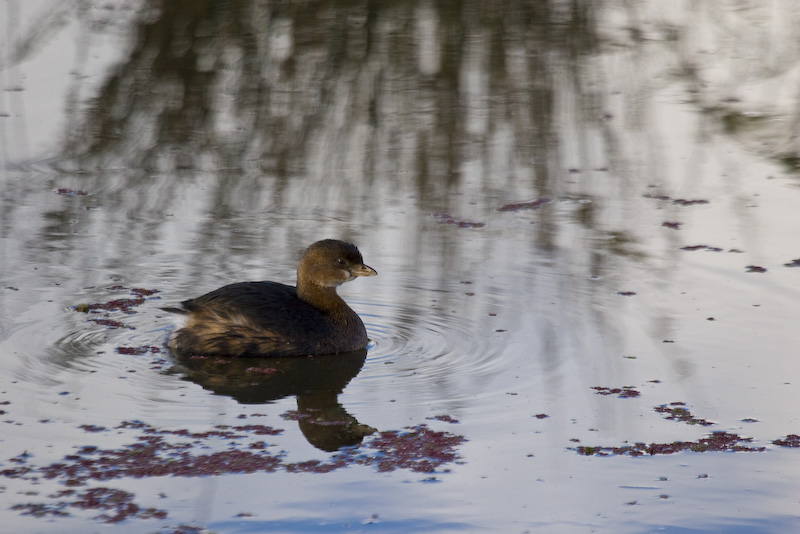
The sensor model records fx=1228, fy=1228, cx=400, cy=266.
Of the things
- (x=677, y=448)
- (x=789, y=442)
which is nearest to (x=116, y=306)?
(x=677, y=448)

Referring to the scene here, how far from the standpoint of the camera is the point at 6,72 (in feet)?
40.2

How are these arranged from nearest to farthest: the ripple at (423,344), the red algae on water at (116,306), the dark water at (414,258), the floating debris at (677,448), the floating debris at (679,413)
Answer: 1. the dark water at (414,258)
2. the floating debris at (677,448)
3. the floating debris at (679,413)
4. the ripple at (423,344)
5. the red algae on water at (116,306)

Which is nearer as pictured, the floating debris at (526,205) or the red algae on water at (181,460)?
the red algae on water at (181,460)

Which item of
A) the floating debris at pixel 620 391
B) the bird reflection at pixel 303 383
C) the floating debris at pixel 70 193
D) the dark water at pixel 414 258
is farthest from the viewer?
the floating debris at pixel 70 193

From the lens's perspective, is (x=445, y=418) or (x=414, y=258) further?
(x=414, y=258)

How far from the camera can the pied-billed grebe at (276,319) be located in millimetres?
7234

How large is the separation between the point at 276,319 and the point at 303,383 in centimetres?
59

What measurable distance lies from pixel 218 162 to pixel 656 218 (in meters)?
3.63

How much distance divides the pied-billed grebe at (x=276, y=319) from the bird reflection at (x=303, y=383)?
8 centimetres

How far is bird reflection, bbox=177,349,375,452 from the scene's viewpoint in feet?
19.7

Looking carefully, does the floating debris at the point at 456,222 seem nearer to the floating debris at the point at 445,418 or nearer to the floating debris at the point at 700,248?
the floating debris at the point at 700,248

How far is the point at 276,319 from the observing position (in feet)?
24.0

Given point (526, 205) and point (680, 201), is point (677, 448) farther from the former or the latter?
point (680, 201)

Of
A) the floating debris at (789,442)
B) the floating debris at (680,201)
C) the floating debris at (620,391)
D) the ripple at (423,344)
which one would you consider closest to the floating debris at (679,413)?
the floating debris at (620,391)
